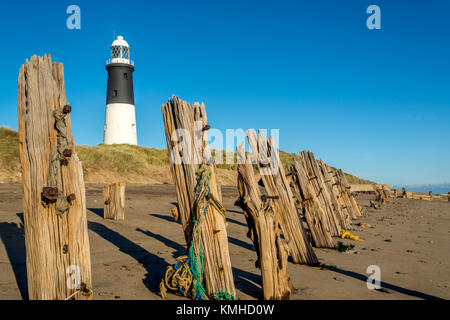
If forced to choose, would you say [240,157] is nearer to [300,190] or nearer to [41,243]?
[41,243]

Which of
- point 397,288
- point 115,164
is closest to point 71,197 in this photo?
point 397,288

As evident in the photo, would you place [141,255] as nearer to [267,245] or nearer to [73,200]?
[267,245]

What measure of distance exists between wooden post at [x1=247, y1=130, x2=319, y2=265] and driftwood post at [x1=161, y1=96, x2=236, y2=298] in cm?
120

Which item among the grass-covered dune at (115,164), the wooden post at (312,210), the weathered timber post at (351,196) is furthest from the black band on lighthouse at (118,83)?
the wooden post at (312,210)

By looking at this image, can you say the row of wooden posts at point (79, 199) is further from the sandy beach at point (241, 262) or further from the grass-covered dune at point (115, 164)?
the grass-covered dune at point (115, 164)

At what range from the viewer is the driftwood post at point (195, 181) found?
12.5 ft

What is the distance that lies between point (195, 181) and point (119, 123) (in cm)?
3508

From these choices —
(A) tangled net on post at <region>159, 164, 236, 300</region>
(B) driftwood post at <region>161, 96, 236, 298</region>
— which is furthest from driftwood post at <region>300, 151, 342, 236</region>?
(A) tangled net on post at <region>159, 164, 236, 300</region>

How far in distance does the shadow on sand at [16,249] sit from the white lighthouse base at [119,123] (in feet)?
101

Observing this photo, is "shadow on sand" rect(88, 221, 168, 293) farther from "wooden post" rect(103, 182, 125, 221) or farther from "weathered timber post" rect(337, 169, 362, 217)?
"weathered timber post" rect(337, 169, 362, 217)

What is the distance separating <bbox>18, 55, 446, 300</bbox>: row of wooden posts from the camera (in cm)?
319
